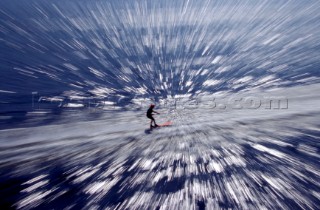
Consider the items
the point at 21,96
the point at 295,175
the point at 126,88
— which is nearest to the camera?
the point at 295,175

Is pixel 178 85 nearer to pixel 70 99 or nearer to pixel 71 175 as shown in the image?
pixel 70 99

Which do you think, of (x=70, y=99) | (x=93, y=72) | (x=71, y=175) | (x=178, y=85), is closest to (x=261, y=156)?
(x=71, y=175)

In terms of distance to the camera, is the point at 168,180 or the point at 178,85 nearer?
the point at 168,180

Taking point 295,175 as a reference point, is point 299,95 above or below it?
above

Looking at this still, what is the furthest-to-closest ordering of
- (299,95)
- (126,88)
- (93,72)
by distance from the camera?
(93,72), (126,88), (299,95)

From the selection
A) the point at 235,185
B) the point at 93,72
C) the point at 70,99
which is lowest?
the point at 235,185

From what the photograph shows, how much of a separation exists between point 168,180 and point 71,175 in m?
2.92

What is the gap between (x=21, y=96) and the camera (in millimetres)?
30766

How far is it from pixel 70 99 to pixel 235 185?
88.2 ft

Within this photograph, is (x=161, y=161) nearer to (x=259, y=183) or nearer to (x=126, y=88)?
(x=259, y=183)

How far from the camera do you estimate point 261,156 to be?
10.6m

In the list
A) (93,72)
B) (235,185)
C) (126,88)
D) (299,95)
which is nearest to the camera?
(235,185)

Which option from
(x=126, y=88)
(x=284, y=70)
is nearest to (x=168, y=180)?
(x=126, y=88)

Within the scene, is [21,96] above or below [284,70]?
below
